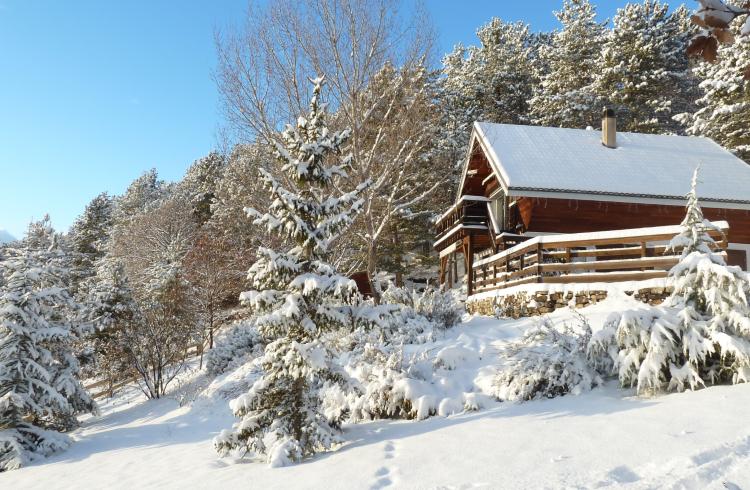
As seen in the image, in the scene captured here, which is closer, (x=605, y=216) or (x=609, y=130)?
(x=605, y=216)

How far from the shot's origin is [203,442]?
31.9 feet

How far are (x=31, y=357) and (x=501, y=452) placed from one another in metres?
Result: 12.3

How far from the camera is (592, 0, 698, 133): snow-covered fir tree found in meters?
34.5

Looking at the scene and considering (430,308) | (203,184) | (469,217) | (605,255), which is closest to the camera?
(430,308)

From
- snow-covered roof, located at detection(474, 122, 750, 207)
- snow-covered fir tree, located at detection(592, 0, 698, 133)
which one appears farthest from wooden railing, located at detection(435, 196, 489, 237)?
snow-covered fir tree, located at detection(592, 0, 698, 133)

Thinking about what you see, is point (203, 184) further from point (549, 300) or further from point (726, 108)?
point (549, 300)

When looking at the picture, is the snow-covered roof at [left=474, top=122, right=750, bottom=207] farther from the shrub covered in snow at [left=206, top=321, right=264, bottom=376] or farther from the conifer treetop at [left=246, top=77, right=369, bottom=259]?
the conifer treetop at [left=246, top=77, right=369, bottom=259]

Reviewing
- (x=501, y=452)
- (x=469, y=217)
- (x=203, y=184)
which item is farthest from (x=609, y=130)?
(x=203, y=184)

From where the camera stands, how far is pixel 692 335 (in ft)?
22.7

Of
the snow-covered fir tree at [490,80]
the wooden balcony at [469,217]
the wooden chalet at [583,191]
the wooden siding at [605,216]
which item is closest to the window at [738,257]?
the wooden chalet at [583,191]

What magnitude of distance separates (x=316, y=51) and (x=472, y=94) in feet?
75.8

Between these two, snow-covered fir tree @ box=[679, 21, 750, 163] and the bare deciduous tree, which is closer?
snow-covered fir tree @ box=[679, 21, 750, 163]

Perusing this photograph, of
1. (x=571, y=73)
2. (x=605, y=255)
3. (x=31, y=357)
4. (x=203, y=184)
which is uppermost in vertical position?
(x=571, y=73)

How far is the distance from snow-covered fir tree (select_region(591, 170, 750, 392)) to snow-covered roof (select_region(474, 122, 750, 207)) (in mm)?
11816
